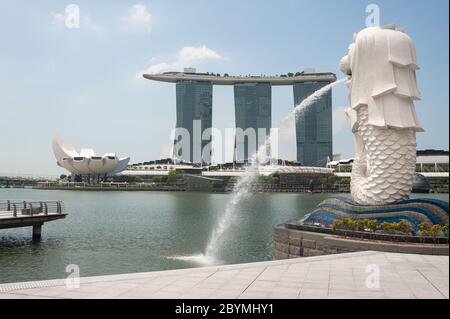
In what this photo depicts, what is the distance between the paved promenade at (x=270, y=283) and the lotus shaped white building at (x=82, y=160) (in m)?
111

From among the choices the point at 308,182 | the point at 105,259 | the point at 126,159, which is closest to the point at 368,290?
the point at 105,259

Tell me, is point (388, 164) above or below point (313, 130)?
below

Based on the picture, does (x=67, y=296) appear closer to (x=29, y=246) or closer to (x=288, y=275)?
(x=288, y=275)

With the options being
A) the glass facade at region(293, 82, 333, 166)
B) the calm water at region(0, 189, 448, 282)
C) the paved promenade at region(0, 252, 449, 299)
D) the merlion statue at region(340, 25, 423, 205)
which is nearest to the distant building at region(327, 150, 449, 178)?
the glass facade at region(293, 82, 333, 166)

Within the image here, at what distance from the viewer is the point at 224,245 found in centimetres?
1931

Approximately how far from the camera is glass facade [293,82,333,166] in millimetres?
132625

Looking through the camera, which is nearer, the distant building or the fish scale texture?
the fish scale texture

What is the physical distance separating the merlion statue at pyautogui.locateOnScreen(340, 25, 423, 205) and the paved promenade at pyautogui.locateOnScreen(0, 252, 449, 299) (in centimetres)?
525

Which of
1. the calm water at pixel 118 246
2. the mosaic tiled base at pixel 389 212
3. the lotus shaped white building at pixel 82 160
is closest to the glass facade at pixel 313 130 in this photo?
the lotus shaped white building at pixel 82 160

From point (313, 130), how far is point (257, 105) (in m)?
18.3

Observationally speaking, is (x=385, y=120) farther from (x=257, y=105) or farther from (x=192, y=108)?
(x=192, y=108)

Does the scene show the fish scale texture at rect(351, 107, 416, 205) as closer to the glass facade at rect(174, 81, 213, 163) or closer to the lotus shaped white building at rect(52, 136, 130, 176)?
the lotus shaped white building at rect(52, 136, 130, 176)

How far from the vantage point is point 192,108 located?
145875 mm

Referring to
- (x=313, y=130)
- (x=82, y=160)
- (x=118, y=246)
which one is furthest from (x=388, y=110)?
(x=313, y=130)
